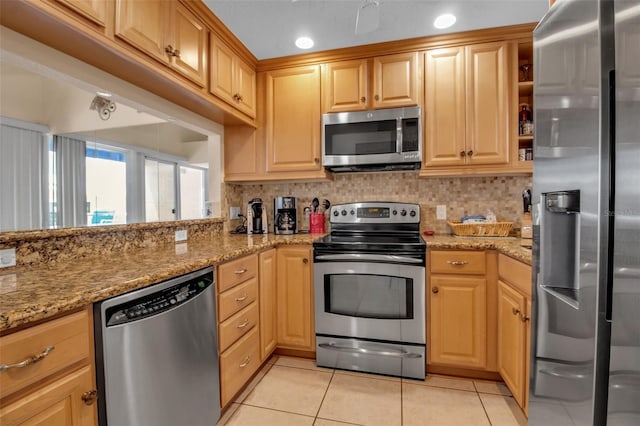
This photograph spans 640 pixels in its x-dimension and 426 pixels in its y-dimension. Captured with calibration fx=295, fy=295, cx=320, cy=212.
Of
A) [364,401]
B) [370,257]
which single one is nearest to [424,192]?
[370,257]

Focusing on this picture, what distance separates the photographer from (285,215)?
8.72 ft

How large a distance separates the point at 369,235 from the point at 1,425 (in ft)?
6.98

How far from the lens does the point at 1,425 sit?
2.20 ft

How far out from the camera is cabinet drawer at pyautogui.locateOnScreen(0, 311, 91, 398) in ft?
2.26

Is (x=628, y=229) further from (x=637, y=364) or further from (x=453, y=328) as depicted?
(x=453, y=328)

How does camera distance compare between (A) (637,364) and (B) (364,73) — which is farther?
(B) (364,73)

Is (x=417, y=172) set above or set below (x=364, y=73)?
below

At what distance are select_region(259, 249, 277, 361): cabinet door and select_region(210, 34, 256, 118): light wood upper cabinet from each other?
118cm

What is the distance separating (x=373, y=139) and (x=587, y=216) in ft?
5.62

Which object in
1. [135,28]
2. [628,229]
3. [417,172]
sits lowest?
[628,229]

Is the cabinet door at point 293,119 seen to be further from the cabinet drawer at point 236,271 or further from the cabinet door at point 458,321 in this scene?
the cabinet door at point 458,321

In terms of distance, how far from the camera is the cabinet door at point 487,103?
214cm

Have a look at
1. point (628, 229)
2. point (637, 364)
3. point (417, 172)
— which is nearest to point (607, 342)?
point (637, 364)

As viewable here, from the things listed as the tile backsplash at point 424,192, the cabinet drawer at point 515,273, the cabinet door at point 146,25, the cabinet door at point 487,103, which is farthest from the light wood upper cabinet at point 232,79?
the cabinet drawer at point 515,273
